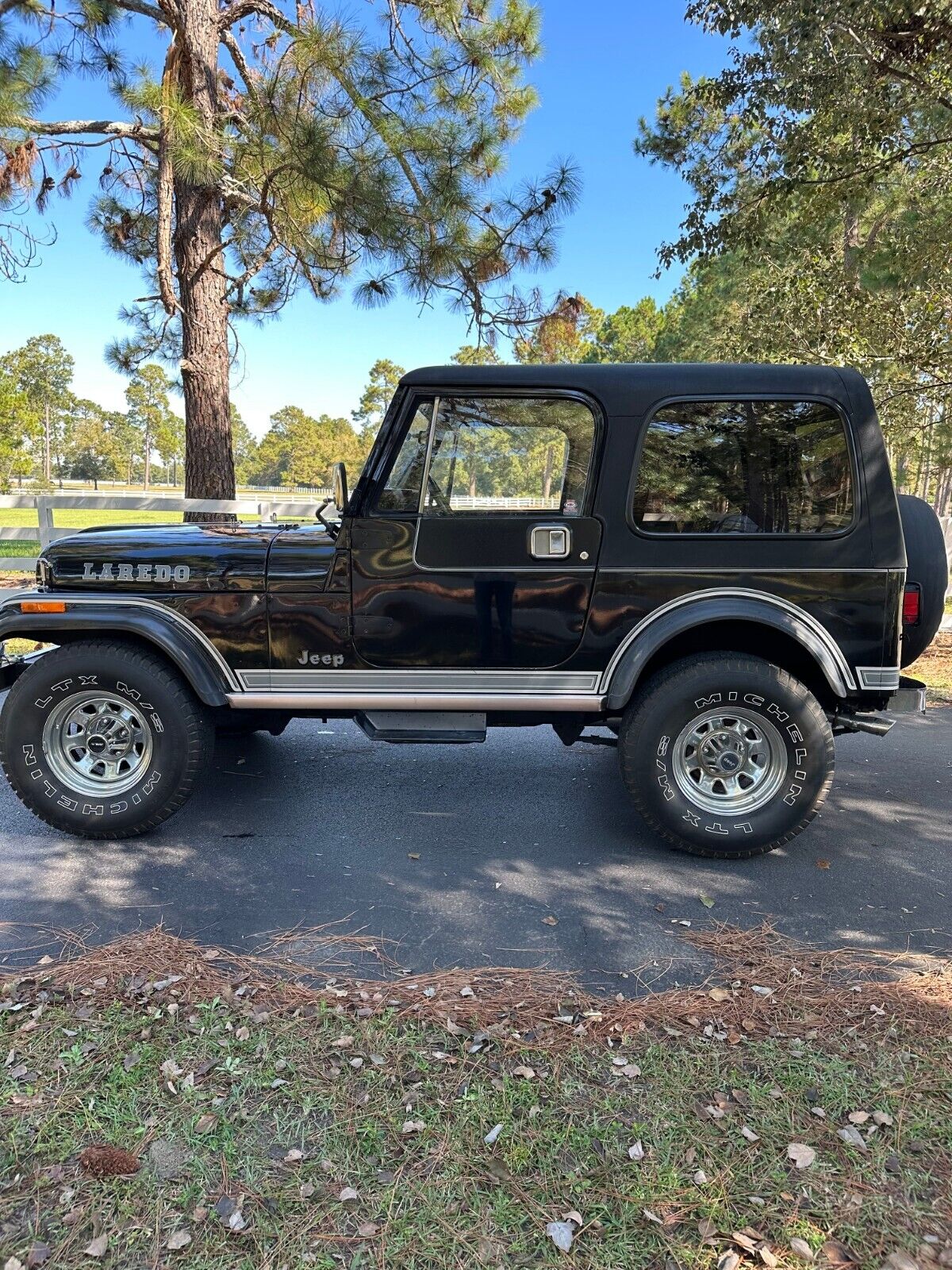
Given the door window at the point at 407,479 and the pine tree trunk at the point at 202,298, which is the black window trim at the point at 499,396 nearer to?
the door window at the point at 407,479

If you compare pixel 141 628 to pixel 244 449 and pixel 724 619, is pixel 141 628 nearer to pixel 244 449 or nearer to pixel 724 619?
pixel 724 619

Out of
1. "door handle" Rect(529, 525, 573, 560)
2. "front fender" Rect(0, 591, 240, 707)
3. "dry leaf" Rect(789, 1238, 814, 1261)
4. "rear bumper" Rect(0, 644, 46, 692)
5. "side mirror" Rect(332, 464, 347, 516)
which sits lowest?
"dry leaf" Rect(789, 1238, 814, 1261)

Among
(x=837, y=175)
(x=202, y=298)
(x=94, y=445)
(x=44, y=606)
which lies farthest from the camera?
(x=94, y=445)

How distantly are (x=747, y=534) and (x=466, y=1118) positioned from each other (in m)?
2.58

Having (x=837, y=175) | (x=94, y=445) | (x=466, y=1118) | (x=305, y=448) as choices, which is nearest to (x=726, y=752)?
(x=466, y=1118)

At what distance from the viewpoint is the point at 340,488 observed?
3.48 metres

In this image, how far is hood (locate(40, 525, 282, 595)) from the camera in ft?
11.5

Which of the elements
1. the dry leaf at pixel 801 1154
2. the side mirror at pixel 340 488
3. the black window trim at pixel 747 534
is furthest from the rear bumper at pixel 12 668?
the dry leaf at pixel 801 1154

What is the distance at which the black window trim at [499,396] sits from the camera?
345 centimetres

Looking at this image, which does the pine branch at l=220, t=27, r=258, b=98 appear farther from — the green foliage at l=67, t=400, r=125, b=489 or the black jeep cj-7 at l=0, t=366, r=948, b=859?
the green foliage at l=67, t=400, r=125, b=489

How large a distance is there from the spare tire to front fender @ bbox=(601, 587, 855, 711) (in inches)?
17.9

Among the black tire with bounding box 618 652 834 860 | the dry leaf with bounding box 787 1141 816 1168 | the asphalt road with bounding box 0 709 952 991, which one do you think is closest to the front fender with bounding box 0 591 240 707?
the asphalt road with bounding box 0 709 952 991

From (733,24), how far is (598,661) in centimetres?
622

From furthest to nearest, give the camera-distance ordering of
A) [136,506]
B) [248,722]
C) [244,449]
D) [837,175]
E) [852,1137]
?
1. [244,449]
2. [136,506]
3. [837,175]
4. [248,722]
5. [852,1137]
